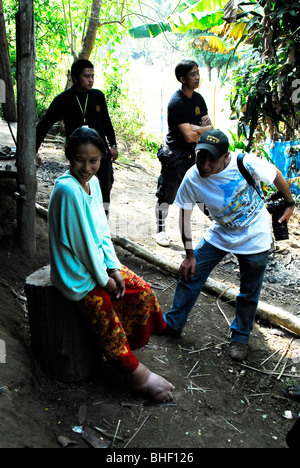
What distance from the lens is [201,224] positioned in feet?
20.8

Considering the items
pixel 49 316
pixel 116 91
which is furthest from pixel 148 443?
pixel 116 91

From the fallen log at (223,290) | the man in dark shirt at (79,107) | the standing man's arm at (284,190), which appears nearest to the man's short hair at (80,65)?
the man in dark shirt at (79,107)

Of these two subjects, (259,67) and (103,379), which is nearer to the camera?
(103,379)

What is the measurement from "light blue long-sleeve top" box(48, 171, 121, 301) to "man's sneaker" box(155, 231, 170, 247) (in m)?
2.75

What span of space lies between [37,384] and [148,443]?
0.78 meters

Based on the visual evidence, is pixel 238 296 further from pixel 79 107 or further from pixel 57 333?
pixel 79 107

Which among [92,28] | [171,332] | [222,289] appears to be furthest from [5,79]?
[171,332]

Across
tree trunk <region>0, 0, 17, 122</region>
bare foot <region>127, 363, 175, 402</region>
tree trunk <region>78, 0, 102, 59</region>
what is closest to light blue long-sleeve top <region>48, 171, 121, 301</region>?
bare foot <region>127, 363, 175, 402</region>

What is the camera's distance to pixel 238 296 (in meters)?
3.27

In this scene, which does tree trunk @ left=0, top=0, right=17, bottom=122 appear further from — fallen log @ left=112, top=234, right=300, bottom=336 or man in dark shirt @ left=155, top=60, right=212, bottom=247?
fallen log @ left=112, top=234, right=300, bottom=336

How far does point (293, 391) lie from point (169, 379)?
Answer: 876 mm

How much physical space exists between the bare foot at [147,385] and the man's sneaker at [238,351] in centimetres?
83

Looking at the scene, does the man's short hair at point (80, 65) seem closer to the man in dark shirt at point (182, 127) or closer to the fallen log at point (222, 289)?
the man in dark shirt at point (182, 127)
